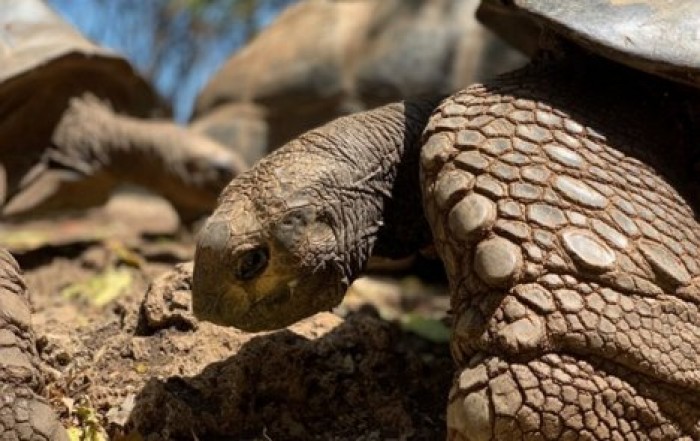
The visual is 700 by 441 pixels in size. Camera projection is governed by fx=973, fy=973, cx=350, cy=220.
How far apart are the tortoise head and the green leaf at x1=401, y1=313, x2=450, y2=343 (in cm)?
71

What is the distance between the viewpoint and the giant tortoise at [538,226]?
149 centimetres

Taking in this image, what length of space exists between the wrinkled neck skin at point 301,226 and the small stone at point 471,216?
0.29 m

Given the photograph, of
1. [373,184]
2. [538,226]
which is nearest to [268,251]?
[373,184]

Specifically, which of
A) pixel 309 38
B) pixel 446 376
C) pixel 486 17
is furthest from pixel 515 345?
pixel 309 38

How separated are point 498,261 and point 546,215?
0.11 metres

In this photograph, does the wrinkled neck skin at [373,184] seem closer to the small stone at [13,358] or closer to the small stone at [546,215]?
the small stone at [546,215]

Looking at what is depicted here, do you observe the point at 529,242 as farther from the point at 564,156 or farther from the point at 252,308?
the point at 252,308

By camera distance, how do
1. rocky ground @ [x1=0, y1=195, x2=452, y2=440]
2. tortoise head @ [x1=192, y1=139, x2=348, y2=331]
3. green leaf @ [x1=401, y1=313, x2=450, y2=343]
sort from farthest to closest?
green leaf @ [x1=401, y1=313, x2=450, y2=343] → rocky ground @ [x1=0, y1=195, x2=452, y2=440] → tortoise head @ [x1=192, y1=139, x2=348, y2=331]

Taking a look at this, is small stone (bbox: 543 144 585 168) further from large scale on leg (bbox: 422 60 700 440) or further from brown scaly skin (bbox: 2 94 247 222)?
brown scaly skin (bbox: 2 94 247 222)

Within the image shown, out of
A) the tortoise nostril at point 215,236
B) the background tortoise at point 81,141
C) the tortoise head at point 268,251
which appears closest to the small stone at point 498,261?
the tortoise head at point 268,251

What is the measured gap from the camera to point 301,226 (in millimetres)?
1755

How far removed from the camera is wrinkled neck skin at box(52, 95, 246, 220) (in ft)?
16.3

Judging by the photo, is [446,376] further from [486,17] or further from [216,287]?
[486,17]

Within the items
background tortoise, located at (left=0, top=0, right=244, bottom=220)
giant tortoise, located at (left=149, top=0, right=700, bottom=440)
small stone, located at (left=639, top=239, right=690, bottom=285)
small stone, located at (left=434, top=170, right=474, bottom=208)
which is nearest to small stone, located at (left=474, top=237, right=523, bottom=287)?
giant tortoise, located at (left=149, top=0, right=700, bottom=440)
